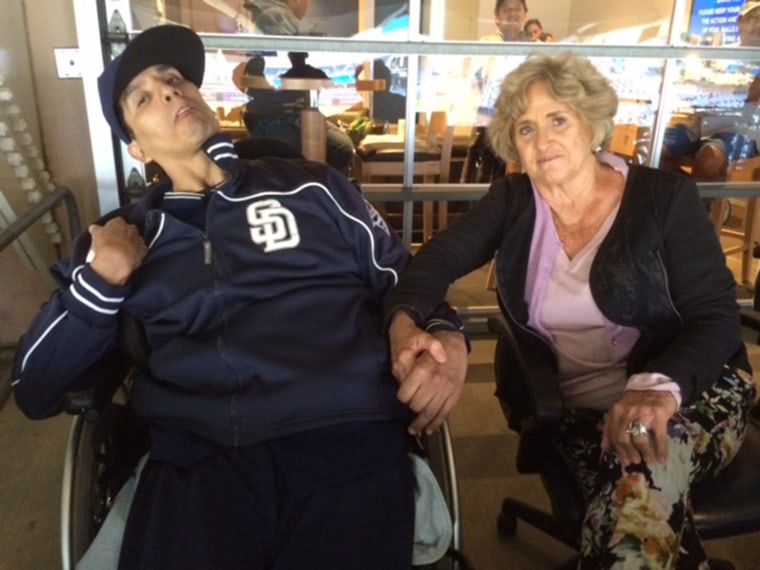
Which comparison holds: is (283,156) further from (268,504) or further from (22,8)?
(22,8)

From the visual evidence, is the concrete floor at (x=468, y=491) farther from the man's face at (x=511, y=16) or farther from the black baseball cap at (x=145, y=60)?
the man's face at (x=511, y=16)

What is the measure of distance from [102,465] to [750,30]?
9.67 ft

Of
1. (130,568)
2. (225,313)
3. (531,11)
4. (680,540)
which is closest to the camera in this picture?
(130,568)

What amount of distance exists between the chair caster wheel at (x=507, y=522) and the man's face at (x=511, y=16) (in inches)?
78.6

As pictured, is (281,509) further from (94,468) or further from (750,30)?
(750,30)

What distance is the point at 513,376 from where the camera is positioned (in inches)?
55.8

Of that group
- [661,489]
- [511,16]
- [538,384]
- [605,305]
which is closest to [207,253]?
[538,384]

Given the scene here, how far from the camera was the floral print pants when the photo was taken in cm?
109

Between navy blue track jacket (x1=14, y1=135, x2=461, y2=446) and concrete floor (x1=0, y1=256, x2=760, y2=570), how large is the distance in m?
0.75

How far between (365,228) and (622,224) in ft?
1.77

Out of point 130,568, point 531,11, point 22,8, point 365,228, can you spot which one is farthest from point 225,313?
point 531,11

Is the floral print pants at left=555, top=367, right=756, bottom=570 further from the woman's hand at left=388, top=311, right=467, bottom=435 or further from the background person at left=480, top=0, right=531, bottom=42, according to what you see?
the background person at left=480, top=0, right=531, bottom=42

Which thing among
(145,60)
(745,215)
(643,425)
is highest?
(145,60)

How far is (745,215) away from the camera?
363cm
